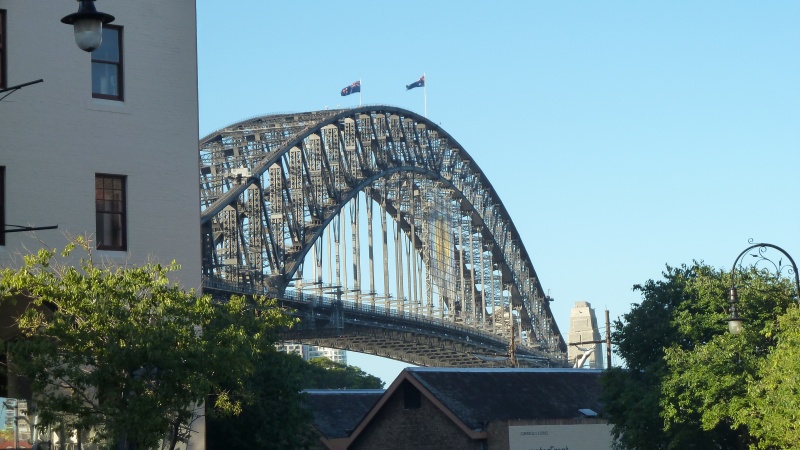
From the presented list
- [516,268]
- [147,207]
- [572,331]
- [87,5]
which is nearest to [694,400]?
[147,207]

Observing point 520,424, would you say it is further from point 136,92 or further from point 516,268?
point 516,268

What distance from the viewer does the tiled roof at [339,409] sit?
2665 inches

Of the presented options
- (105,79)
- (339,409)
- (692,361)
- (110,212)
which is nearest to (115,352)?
(110,212)

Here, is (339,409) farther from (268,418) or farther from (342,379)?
(342,379)

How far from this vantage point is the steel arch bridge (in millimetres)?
112375

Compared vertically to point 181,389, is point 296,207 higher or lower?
higher

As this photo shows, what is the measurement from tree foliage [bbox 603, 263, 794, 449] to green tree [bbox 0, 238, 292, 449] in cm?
1753

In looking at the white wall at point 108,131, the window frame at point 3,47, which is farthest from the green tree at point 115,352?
the window frame at point 3,47

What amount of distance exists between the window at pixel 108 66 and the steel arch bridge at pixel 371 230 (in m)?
56.0

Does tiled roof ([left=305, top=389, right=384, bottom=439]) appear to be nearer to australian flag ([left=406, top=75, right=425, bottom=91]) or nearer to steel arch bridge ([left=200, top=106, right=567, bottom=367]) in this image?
steel arch bridge ([left=200, top=106, right=567, bottom=367])

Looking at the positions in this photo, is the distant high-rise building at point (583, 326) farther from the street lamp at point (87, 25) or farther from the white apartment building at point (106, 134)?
the street lamp at point (87, 25)

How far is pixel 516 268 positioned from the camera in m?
182

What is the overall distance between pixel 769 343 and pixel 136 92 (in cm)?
2129

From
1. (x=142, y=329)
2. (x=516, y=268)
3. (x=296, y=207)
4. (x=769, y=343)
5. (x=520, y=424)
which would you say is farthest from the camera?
(x=516, y=268)
